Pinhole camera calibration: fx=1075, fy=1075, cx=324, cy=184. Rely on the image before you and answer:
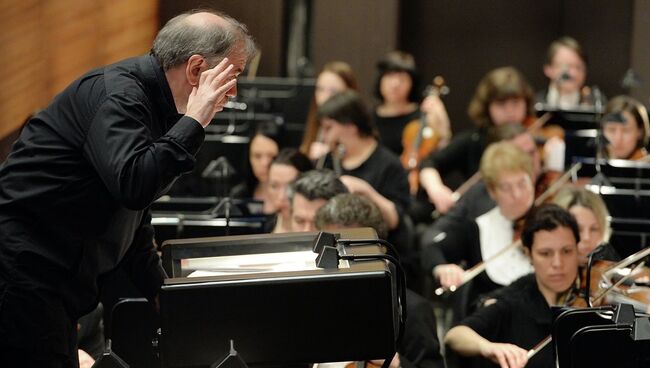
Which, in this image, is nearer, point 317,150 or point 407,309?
point 407,309

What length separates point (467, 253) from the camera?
387cm

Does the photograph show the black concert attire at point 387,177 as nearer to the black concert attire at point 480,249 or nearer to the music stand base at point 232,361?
the black concert attire at point 480,249

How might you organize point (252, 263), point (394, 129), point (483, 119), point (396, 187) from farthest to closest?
point (394, 129) → point (483, 119) → point (396, 187) → point (252, 263)

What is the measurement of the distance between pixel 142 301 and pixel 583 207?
1.57 m

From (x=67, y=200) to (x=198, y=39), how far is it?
380 millimetres

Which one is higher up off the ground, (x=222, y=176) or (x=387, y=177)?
(x=222, y=176)

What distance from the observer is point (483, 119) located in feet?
16.5

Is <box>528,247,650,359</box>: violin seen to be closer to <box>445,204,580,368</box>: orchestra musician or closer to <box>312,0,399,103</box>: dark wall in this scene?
<box>445,204,580,368</box>: orchestra musician

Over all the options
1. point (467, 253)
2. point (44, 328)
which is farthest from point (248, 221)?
point (44, 328)

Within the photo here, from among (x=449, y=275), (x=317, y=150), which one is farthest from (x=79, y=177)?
(x=317, y=150)

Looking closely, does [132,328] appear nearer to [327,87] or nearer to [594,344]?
[594,344]

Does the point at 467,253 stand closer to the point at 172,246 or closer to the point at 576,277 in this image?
the point at 576,277

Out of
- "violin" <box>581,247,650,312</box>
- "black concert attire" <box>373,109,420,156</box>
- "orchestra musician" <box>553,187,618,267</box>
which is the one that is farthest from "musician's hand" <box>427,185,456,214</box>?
"violin" <box>581,247,650,312</box>

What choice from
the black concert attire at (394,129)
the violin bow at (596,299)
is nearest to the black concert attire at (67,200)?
the violin bow at (596,299)
